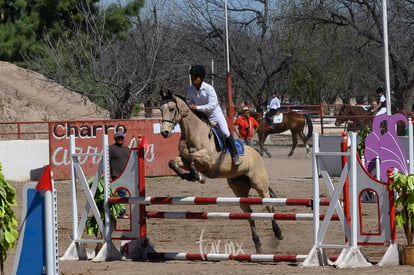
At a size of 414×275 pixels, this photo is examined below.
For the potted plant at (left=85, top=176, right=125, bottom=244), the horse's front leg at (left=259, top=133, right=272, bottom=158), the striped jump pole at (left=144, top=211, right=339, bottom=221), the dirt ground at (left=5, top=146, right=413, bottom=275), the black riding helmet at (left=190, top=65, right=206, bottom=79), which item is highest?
the black riding helmet at (left=190, top=65, right=206, bottom=79)

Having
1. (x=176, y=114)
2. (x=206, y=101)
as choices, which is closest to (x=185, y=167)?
(x=176, y=114)

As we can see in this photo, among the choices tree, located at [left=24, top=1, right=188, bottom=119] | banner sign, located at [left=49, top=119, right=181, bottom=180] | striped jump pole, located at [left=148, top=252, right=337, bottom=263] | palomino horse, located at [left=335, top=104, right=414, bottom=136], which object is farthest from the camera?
tree, located at [left=24, top=1, right=188, bottom=119]

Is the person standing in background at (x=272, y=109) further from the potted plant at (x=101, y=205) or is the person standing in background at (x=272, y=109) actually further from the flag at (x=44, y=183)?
the flag at (x=44, y=183)

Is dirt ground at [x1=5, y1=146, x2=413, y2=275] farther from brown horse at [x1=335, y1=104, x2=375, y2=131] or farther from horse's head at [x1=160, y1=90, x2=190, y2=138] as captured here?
brown horse at [x1=335, y1=104, x2=375, y2=131]

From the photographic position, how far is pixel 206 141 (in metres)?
10.7

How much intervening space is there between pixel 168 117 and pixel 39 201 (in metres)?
4.94

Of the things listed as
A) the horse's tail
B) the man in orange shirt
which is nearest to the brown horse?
the horse's tail

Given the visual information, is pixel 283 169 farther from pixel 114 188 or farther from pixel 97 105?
pixel 114 188

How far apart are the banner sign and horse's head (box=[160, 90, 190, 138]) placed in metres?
10.8

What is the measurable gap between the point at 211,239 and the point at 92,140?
10201 millimetres

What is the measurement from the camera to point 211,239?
12.1 meters

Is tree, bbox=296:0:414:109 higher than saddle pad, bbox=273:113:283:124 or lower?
higher

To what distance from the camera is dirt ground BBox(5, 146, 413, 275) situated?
9.31 meters

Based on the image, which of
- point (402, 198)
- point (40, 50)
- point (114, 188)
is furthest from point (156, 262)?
point (40, 50)
